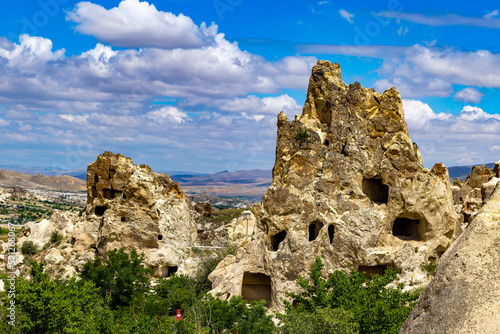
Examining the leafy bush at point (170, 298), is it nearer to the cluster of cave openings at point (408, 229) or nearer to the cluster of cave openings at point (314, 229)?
the cluster of cave openings at point (314, 229)

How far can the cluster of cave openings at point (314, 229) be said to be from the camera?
1236 inches

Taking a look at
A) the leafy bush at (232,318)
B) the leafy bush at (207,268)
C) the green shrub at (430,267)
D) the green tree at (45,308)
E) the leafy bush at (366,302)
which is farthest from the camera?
the leafy bush at (207,268)

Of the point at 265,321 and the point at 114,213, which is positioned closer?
the point at 265,321

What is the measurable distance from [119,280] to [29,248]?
16.1m

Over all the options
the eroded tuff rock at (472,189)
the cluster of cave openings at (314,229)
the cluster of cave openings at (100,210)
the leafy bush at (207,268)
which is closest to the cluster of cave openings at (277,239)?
the cluster of cave openings at (314,229)

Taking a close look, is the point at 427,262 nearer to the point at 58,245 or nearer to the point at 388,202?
the point at 388,202

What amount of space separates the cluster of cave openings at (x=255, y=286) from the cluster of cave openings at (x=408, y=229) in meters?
8.40

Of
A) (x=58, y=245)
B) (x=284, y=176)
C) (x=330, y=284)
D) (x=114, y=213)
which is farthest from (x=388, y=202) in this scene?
(x=58, y=245)

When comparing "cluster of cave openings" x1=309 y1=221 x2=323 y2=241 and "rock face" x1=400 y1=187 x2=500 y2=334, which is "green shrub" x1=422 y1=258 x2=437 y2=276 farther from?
"rock face" x1=400 y1=187 x2=500 y2=334

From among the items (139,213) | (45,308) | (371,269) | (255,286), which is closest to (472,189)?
(371,269)

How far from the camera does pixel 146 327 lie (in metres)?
19.6

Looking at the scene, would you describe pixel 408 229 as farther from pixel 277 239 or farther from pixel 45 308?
pixel 45 308

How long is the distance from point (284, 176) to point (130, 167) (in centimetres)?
1601

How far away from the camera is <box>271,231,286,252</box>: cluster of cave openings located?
32.3 meters
